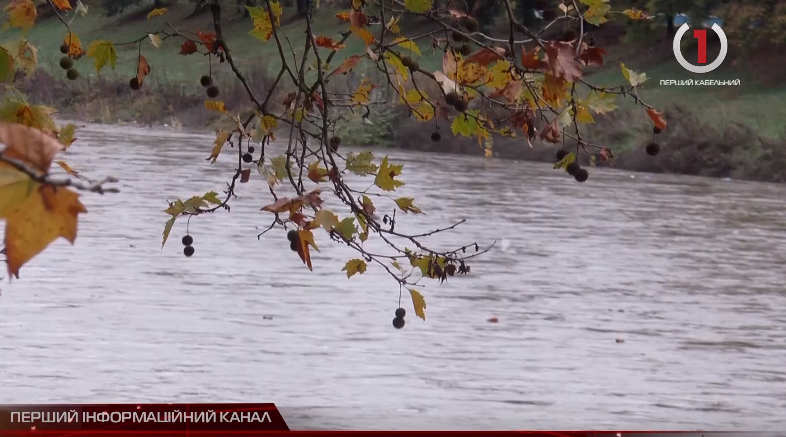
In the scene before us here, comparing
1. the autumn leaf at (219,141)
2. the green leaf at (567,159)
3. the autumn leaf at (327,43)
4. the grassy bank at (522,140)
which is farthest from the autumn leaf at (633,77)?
the grassy bank at (522,140)

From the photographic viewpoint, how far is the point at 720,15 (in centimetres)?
1460

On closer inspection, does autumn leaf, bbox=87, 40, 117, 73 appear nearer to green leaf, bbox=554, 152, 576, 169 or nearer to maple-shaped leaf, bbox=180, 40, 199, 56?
maple-shaped leaf, bbox=180, 40, 199, 56

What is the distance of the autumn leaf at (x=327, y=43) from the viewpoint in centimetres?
184

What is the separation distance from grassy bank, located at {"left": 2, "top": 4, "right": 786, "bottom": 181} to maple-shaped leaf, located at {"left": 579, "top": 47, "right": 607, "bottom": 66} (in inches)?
316

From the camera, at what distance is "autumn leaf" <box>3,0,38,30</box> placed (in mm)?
1601

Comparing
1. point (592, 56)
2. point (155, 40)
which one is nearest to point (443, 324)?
point (155, 40)

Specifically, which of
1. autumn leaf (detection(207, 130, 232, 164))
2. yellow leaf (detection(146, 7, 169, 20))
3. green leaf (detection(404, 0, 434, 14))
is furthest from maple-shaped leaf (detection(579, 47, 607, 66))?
yellow leaf (detection(146, 7, 169, 20))

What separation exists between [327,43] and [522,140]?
13.2 metres

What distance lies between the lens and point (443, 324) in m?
5.51

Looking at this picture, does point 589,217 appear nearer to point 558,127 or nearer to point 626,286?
point 626,286

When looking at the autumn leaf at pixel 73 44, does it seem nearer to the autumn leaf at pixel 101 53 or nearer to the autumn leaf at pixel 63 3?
the autumn leaf at pixel 63 3

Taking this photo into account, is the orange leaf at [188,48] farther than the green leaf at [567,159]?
Yes

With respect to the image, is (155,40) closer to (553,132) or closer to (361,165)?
(361,165)

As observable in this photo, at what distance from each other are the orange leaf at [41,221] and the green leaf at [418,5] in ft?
3.30
